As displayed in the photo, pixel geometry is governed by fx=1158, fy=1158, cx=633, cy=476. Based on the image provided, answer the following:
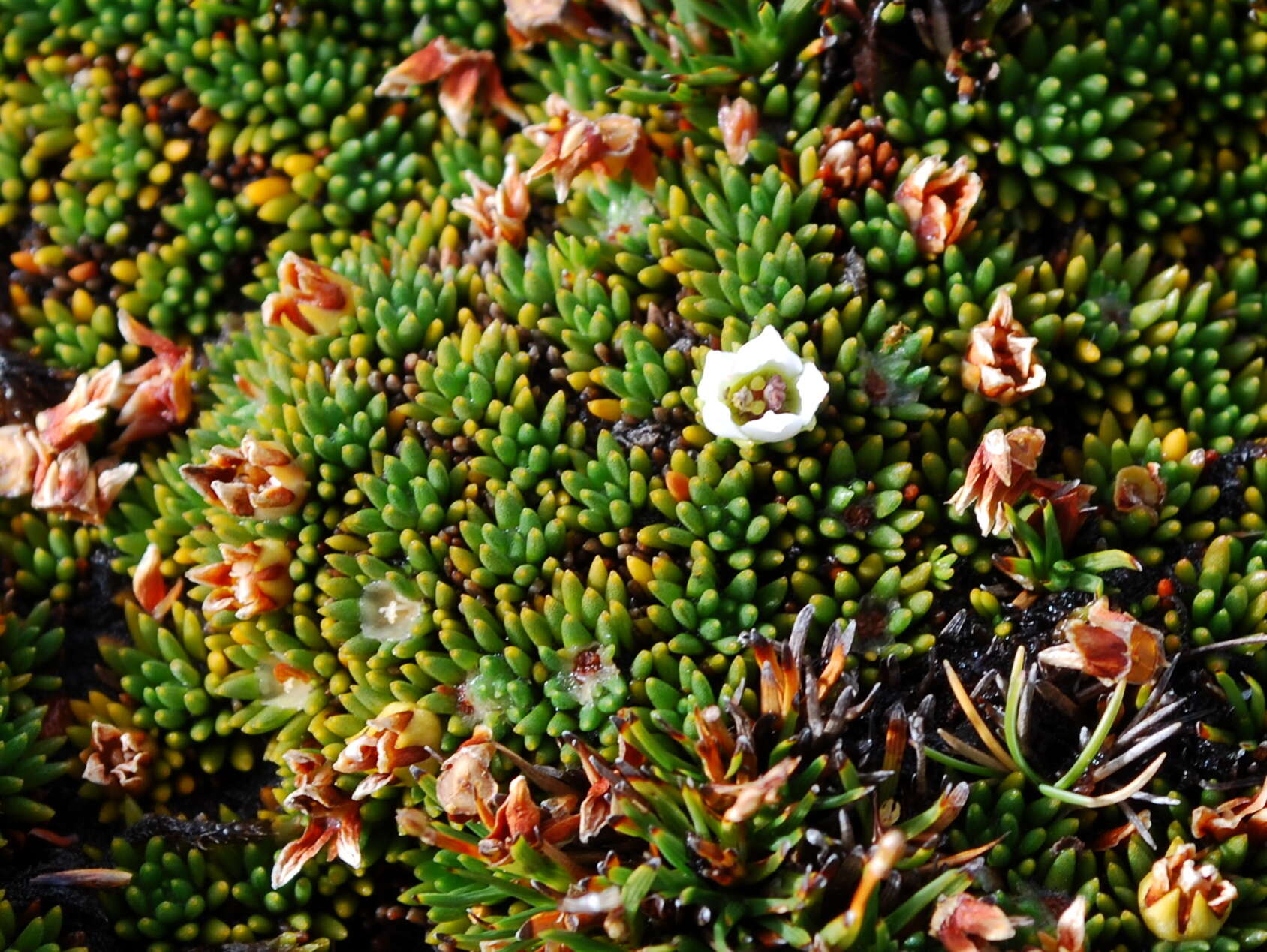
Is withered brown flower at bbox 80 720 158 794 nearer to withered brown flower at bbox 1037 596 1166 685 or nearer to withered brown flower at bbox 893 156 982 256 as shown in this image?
withered brown flower at bbox 1037 596 1166 685

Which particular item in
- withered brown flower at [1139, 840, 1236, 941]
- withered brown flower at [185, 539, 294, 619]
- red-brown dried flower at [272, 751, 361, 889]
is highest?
withered brown flower at [185, 539, 294, 619]

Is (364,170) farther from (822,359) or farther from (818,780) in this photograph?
(818,780)

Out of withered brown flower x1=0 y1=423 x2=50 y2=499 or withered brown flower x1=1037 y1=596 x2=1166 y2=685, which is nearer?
withered brown flower x1=1037 y1=596 x2=1166 y2=685

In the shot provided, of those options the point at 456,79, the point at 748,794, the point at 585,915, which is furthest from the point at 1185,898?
the point at 456,79

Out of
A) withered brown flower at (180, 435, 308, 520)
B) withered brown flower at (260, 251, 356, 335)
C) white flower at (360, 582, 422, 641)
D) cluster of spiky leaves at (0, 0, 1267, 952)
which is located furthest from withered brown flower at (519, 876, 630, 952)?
withered brown flower at (260, 251, 356, 335)

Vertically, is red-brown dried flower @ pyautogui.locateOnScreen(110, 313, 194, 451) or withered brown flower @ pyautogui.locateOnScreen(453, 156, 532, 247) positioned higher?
withered brown flower @ pyautogui.locateOnScreen(453, 156, 532, 247)

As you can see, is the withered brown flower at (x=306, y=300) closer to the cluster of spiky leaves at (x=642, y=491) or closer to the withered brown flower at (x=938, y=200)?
the cluster of spiky leaves at (x=642, y=491)

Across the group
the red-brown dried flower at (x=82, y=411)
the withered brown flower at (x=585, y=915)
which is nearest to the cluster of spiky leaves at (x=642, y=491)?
the withered brown flower at (x=585, y=915)
